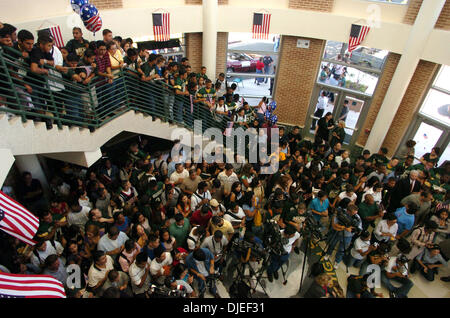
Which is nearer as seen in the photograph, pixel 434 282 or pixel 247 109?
pixel 434 282

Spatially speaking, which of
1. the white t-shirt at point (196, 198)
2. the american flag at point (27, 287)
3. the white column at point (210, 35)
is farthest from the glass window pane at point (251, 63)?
the american flag at point (27, 287)

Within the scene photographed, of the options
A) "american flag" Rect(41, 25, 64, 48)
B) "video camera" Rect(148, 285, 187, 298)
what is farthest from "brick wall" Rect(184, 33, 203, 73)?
"video camera" Rect(148, 285, 187, 298)

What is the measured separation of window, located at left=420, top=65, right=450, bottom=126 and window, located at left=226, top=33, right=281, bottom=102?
487cm

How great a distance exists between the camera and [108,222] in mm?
5445

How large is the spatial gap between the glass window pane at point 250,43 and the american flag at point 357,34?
243cm

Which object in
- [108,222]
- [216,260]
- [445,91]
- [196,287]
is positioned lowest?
[196,287]

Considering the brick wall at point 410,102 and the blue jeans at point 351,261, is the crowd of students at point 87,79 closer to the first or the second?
the blue jeans at point 351,261

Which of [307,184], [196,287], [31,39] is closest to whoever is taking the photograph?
[31,39]

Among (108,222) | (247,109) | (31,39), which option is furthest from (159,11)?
(108,222)

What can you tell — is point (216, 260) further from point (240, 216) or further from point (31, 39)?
point (31, 39)

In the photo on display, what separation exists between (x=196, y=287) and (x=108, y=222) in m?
1.99

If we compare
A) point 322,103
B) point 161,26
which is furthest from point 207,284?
point 322,103

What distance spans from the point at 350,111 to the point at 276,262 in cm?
688

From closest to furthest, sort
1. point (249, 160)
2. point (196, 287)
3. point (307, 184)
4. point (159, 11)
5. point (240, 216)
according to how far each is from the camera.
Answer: point (196, 287) → point (240, 216) → point (307, 184) → point (249, 160) → point (159, 11)
